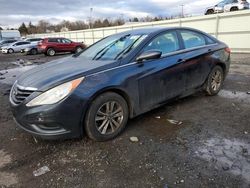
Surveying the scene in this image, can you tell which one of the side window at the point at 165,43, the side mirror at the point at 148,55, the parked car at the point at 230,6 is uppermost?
the parked car at the point at 230,6

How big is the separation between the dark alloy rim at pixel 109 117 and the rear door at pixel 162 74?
45 cm

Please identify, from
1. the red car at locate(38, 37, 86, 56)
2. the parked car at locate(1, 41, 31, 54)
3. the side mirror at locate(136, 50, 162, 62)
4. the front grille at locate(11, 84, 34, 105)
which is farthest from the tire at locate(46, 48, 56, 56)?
the side mirror at locate(136, 50, 162, 62)

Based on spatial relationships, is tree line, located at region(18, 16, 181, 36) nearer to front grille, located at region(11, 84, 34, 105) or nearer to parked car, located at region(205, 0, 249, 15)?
parked car, located at region(205, 0, 249, 15)

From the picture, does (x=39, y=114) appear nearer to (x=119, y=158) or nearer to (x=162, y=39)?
(x=119, y=158)

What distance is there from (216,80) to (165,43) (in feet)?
6.08

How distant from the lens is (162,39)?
172 inches

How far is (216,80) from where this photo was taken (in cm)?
554

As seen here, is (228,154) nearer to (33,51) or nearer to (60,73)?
(60,73)

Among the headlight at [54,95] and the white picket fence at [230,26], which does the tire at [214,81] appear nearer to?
the headlight at [54,95]

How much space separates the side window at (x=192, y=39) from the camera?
477 cm

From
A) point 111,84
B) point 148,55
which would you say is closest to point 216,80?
point 148,55

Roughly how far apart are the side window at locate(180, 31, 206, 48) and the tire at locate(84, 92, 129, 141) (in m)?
1.96

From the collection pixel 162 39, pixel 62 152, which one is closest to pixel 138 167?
pixel 62 152

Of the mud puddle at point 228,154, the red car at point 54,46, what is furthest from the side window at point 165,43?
the red car at point 54,46
